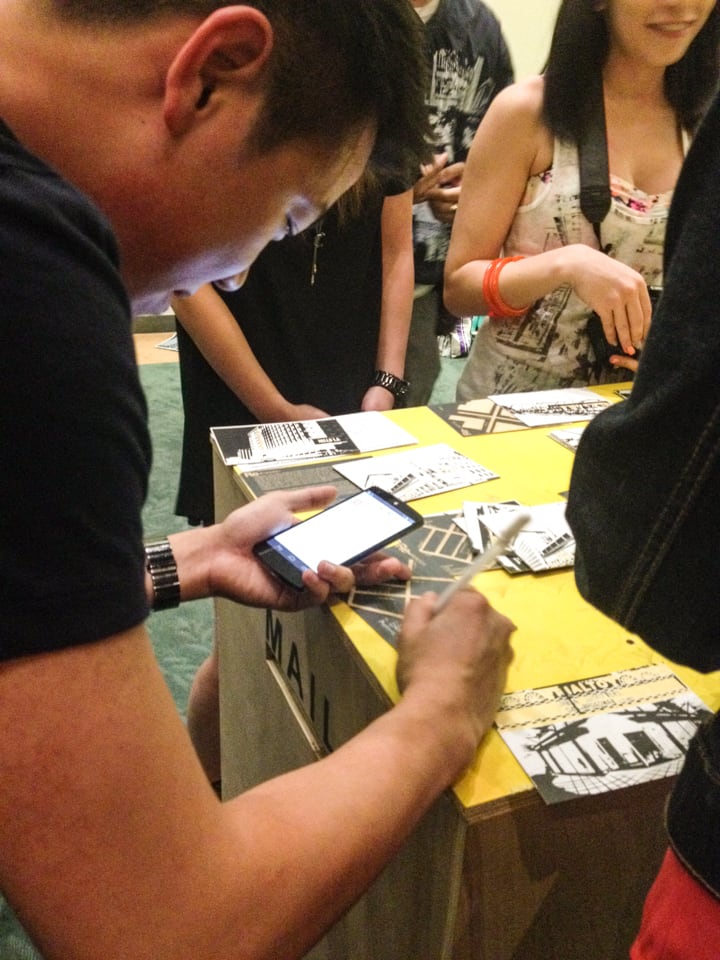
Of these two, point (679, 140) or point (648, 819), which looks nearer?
point (648, 819)

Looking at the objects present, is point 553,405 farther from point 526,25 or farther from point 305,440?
point 526,25

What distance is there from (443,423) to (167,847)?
0.72 m

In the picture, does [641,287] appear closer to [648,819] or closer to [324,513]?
[324,513]

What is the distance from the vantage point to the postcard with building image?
18.0 inches

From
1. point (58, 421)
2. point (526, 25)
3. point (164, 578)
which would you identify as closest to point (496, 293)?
point (164, 578)

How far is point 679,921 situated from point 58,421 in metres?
0.35

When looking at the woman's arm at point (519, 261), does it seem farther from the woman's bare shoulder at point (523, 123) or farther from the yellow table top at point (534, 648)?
the yellow table top at point (534, 648)

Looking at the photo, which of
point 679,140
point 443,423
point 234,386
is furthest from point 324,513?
point 679,140

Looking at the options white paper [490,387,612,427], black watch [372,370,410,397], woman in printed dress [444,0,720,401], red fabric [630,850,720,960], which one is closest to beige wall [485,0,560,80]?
woman in printed dress [444,0,720,401]

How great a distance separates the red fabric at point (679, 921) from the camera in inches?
12.4

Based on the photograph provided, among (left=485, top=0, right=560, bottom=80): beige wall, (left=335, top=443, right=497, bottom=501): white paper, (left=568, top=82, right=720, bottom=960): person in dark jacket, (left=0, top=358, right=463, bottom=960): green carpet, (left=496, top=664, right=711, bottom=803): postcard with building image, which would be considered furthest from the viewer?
(left=485, top=0, right=560, bottom=80): beige wall

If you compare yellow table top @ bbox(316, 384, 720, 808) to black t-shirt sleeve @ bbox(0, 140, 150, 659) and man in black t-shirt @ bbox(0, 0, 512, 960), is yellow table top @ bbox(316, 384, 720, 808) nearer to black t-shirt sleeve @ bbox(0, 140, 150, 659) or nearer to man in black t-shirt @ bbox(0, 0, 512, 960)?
man in black t-shirt @ bbox(0, 0, 512, 960)

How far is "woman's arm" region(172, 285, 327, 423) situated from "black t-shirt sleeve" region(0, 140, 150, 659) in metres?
0.77

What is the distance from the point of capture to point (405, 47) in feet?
1.56
